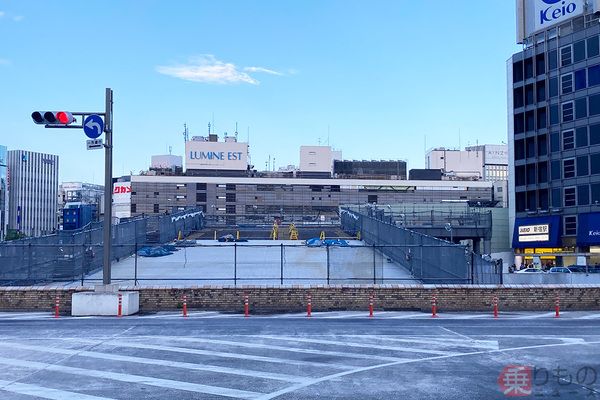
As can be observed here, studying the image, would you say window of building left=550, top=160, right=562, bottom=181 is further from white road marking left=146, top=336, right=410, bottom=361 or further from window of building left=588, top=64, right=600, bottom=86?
white road marking left=146, top=336, right=410, bottom=361

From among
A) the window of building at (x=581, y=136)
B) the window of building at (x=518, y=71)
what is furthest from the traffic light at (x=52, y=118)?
the window of building at (x=518, y=71)

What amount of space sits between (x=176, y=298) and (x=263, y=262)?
1308cm

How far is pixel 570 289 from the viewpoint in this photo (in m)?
27.8

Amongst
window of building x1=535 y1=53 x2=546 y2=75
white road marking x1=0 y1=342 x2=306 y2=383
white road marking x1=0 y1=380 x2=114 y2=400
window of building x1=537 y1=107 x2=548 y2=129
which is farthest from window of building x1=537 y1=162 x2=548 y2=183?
white road marking x1=0 y1=380 x2=114 y2=400

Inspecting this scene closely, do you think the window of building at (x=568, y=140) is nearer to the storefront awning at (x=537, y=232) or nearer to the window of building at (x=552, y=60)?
the window of building at (x=552, y=60)

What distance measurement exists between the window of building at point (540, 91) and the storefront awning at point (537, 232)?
1323 centimetres

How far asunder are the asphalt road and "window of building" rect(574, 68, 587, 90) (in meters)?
47.5

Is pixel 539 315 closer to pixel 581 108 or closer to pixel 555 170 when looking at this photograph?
pixel 581 108

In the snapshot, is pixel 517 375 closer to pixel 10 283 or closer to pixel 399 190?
pixel 10 283

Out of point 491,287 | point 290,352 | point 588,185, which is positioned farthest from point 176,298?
point 588,185

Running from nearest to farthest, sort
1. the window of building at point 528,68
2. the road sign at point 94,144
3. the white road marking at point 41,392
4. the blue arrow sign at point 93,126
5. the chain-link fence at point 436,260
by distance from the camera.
→ the white road marking at point 41,392 < the road sign at point 94,144 < the blue arrow sign at point 93,126 < the chain-link fence at point 436,260 < the window of building at point 528,68

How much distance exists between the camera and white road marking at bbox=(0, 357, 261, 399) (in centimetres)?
1227

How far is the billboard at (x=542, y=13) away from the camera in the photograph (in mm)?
66875

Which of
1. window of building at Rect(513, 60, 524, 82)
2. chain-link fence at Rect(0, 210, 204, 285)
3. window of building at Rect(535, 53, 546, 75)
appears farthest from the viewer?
window of building at Rect(513, 60, 524, 82)
